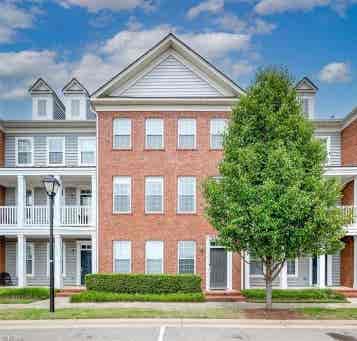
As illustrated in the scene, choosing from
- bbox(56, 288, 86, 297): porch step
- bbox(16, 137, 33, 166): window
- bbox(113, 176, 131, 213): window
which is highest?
bbox(16, 137, 33, 166): window

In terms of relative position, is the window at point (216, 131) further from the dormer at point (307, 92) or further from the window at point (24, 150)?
the window at point (24, 150)

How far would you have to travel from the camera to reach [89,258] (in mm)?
23891

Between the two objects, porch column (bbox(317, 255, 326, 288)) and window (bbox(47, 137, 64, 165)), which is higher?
window (bbox(47, 137, 64, 165))

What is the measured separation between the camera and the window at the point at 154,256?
21.0 meters

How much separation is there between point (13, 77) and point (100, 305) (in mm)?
18811

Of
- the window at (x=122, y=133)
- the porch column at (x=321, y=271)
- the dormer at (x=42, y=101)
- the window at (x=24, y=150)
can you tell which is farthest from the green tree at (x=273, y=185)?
the dormer at (x=42, y=101)

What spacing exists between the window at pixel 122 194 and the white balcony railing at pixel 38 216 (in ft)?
12.5

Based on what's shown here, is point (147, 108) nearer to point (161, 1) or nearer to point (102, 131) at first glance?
point (102, 131)

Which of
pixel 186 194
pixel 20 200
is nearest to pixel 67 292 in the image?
pixel 20 200

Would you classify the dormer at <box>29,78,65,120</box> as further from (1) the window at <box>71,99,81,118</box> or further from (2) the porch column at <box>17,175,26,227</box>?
(2) the porch column at <box>17,175,26,227</box>

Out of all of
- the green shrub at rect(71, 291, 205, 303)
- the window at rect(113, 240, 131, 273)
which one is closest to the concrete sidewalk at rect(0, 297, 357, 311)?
the green shrub at rect(71, 291, 205, 303)

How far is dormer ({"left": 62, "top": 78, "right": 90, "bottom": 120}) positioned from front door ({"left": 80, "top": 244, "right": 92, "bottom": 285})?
7.52 meters

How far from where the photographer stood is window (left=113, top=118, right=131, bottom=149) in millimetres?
21500

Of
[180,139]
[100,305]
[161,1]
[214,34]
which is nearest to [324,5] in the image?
[214,34]
